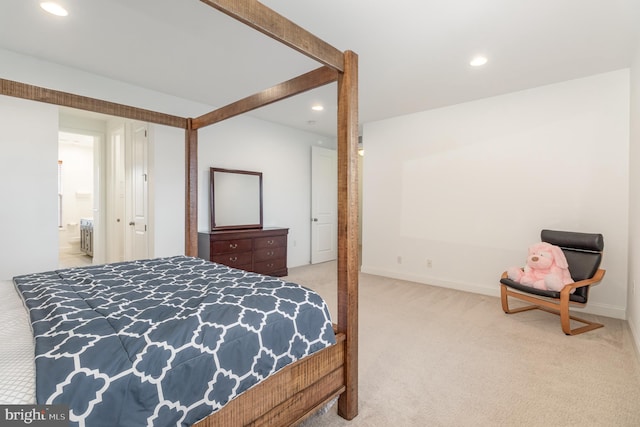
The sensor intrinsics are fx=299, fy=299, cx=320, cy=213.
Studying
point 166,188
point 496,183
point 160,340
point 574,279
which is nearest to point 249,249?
point 166,188

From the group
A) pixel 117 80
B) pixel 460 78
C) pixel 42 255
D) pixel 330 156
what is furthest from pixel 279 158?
pixel 42 255

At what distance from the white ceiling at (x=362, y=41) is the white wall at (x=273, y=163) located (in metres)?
0.92

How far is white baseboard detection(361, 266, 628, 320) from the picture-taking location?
3037mm

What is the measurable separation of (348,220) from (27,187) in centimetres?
315

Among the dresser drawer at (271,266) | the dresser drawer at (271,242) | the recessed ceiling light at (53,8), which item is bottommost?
the dresser drawer at (271,266)

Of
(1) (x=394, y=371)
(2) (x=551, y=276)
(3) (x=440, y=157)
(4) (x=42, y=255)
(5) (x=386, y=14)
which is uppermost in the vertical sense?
(5) (x=386, y=14)

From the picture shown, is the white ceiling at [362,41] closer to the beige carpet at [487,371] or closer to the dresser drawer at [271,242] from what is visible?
the dresser drawer at [271,242]

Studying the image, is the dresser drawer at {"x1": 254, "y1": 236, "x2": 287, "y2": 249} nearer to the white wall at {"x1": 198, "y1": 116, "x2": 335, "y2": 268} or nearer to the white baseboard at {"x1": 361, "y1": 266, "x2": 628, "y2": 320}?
the white wall at {"x1": 198, "y1": 116, "x2": 335, "y2": 268}

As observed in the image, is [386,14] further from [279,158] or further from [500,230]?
[279,158]

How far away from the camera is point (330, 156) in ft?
19.3

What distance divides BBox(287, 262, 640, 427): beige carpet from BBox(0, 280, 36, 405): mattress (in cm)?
123

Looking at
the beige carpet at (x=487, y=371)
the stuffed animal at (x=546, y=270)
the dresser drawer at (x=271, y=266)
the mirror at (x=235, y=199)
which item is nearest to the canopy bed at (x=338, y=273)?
the beige carpet at (x=487, y=371)

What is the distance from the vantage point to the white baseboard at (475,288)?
9.96 feet

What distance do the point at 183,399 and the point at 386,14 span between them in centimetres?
249
